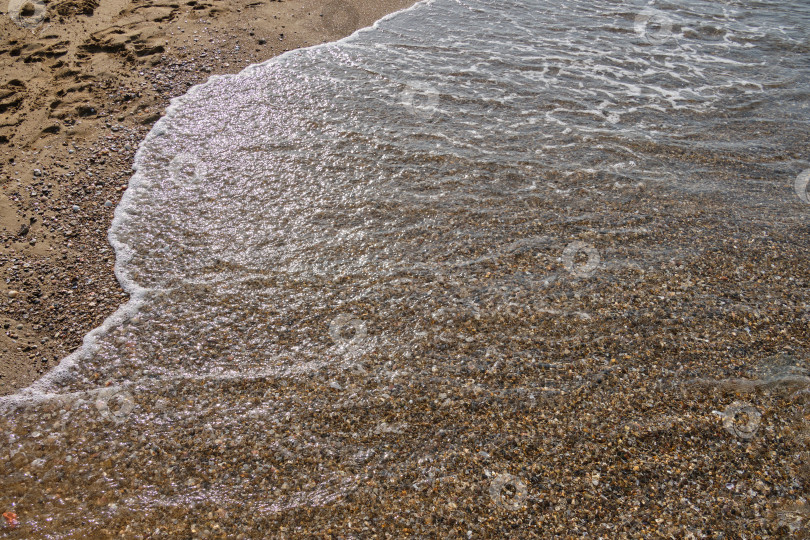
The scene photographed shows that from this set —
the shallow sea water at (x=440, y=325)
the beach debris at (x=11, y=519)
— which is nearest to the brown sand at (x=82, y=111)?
the shallow sea water at (x=440, y=325)

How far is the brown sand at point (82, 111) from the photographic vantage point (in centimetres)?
Result: 431

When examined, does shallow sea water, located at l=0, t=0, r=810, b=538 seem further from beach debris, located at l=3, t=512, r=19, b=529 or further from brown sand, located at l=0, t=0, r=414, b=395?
brown sand, located at l=0, t=0, r=414, b=395

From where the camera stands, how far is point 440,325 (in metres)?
4.20

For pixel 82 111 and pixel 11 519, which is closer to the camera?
pixel 11 519

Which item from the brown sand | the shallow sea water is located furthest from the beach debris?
the brown sand

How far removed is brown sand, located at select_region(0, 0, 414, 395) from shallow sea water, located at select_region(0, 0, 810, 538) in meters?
0.31

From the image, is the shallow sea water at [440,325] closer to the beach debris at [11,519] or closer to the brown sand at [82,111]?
the beach debris at [11,519]

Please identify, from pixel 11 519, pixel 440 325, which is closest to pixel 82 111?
pixel 11 519

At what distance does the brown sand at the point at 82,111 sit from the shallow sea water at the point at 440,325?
306 mm

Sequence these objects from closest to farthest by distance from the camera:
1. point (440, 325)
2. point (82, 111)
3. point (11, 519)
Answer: point (11, 519)
point (440, 325)
point (82, 111)

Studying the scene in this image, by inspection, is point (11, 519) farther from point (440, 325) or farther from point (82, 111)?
point (82, 111)

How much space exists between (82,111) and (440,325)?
529 centimetres

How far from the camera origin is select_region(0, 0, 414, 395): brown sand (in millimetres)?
4312

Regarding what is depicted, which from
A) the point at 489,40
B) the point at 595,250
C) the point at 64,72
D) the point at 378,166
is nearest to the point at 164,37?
the point at 64,72
